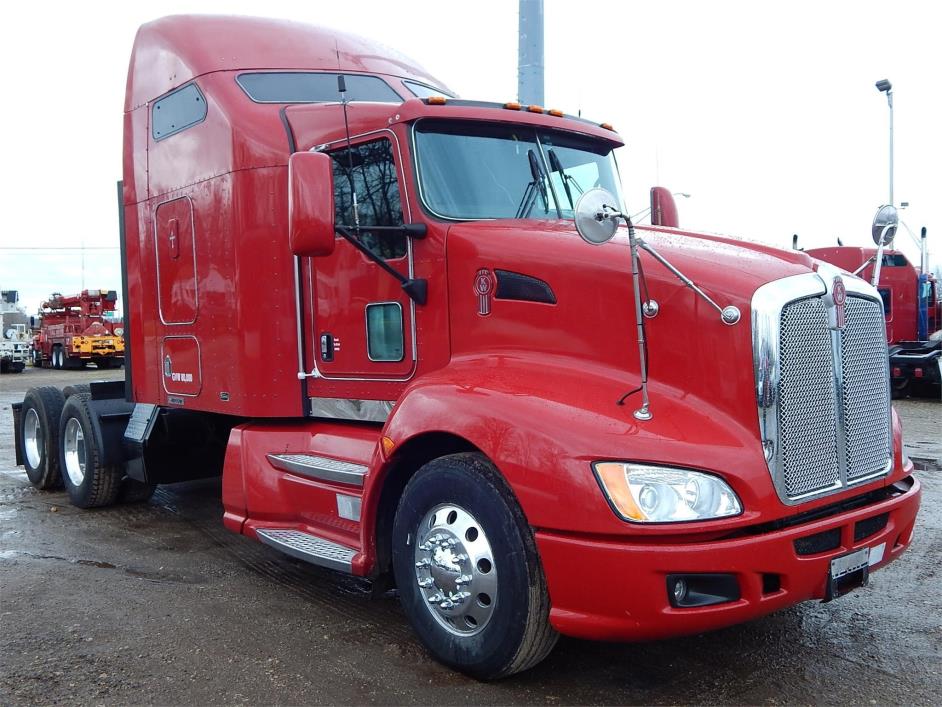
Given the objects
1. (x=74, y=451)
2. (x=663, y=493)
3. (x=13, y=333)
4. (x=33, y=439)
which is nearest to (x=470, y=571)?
(x=663, y=493)

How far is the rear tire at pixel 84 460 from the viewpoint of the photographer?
738cm

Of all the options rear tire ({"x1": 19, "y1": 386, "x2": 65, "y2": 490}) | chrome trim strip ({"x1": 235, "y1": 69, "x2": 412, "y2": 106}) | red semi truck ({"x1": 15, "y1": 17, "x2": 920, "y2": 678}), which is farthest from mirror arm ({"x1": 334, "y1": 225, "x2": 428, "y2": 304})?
rear tire ({"x1": 19, "y1": 386, "x2": 65, "y2": 490})

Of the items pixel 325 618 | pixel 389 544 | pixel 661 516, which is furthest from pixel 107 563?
pixel 661 516

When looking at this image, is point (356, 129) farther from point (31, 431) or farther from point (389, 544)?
point (31, 431)

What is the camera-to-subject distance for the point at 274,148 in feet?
17.8

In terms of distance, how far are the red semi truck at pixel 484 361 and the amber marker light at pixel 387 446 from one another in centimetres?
1

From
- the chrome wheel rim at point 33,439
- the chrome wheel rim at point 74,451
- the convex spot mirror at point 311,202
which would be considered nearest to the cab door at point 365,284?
the convex spot mirror at point 311,202

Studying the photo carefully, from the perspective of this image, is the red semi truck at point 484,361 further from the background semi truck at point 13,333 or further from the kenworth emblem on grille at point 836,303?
the background semi truck at point 13,333

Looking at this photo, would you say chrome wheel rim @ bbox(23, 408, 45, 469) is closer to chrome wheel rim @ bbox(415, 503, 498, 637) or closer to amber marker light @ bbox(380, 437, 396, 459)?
amber marker light @ bbox(380, 437, 396, 459)

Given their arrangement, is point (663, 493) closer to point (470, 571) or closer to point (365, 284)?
point (470, 571)

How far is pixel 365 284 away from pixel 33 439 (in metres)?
5.49

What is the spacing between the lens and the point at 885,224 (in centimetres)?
503

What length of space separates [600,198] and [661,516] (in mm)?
1297

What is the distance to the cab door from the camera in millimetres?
4828
